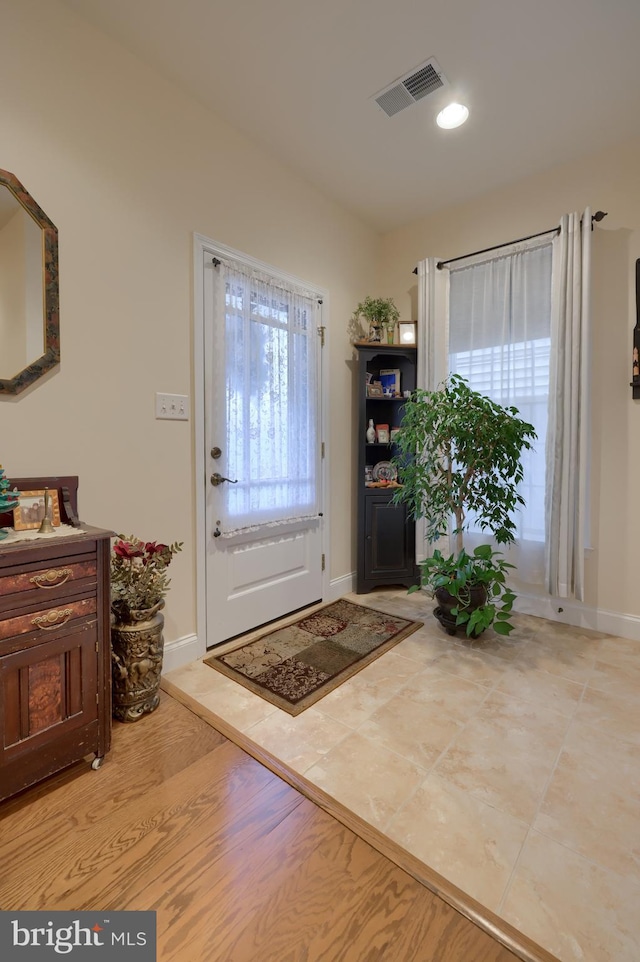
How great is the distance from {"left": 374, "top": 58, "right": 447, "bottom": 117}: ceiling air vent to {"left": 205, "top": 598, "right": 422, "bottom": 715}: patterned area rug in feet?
9.50

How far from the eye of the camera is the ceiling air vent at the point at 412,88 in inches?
78.0

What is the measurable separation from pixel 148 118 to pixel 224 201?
0.46 metres

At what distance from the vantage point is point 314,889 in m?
1.07

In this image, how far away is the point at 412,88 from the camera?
208cm

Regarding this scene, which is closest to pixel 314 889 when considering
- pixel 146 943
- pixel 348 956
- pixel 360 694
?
pixel 348 956

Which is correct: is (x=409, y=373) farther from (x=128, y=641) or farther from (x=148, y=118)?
(x=128, y=641)

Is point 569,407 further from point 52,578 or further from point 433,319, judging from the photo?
point 52,578

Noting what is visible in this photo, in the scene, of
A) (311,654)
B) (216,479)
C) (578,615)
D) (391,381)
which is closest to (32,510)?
(216,479)

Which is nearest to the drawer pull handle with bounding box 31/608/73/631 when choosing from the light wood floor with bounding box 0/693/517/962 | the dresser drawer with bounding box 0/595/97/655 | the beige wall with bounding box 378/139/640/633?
the dresser drawer with bounding box 0/595/97/655

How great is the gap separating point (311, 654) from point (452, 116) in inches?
117

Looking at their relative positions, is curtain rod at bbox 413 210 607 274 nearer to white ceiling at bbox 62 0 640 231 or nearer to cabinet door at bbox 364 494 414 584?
white ceiling at bbox 62 0 640 231

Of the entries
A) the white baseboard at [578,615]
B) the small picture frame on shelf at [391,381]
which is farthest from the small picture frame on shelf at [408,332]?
the white baseboard at [578,615]

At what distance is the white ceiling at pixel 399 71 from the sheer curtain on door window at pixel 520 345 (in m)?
0.58

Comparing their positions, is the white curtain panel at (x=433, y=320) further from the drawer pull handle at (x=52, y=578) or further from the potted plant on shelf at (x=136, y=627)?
the drawer pull handle at (x=52, y=578)
